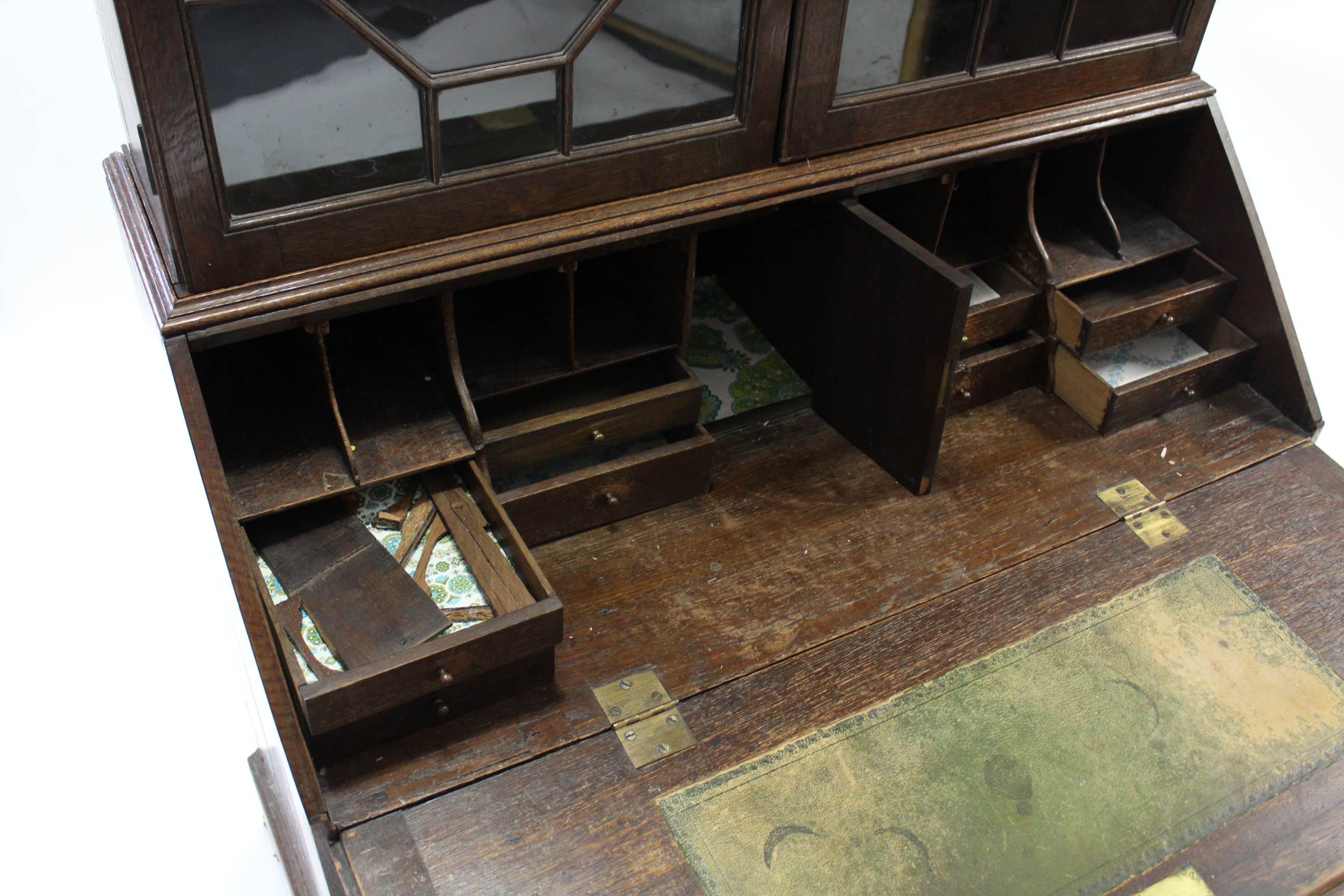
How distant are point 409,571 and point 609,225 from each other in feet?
1.72

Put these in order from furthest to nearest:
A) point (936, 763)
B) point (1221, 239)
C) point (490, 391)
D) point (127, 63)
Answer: point (1221, 239) < point (490, 391) < point (936, 763) < point (127, 63)

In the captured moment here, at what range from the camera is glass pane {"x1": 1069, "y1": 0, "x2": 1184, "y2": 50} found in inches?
67.3

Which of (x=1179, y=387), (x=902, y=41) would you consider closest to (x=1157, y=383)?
(x=1179, y=387)

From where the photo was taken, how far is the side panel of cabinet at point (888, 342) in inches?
64.8

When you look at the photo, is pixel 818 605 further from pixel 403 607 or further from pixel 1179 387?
pixel 1179 387

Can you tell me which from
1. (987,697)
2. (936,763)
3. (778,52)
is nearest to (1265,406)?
(987,697)

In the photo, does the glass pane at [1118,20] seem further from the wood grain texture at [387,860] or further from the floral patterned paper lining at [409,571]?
the wood grain texture at [387,860]

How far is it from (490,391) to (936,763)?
763 millimetres

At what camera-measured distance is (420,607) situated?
1.50 m

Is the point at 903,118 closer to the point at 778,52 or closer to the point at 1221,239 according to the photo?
the point at 778,52

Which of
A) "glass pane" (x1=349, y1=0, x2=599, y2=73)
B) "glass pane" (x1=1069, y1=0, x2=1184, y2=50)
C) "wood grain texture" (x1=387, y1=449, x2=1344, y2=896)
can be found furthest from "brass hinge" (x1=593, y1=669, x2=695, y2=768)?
"glass pane" (x1=1069, y1=0, x2=1184, y2=50)

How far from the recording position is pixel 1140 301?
197 centimetres

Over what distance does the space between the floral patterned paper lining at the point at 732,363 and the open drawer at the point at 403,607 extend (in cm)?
52

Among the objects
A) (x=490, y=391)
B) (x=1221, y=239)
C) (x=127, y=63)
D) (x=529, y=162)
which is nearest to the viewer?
(x=127, y=63)
